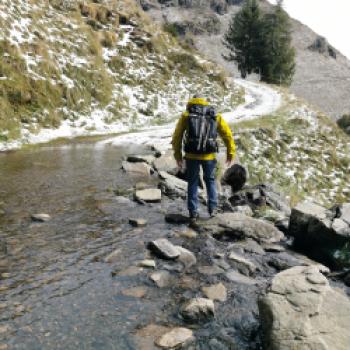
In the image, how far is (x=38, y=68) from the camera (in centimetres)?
2298

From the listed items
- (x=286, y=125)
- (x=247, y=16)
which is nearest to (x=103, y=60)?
(x=286, y=125)

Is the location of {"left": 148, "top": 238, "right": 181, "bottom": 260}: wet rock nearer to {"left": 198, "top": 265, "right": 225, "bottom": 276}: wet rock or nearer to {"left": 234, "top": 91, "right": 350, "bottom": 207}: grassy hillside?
{"left": 198, "top": 265, "right": 225, "bottom": 276}: wet rock

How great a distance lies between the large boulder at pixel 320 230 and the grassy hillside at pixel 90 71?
14.7m

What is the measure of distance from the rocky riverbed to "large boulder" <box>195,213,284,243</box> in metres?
0.02

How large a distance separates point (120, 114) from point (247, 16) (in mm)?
45607

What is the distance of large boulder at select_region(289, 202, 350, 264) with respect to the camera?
689 cm

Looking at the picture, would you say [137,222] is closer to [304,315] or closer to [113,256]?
[113,256]

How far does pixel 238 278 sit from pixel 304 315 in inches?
72.1

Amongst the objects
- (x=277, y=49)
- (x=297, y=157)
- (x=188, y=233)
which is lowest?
(x=297, y=157)

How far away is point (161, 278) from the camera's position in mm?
5500

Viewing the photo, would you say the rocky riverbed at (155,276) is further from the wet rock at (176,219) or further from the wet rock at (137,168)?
the wet rock at (137,168)

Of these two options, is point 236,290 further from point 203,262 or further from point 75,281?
point 75,281

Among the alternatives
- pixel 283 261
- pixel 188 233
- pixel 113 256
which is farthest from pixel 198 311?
pixel 188 233

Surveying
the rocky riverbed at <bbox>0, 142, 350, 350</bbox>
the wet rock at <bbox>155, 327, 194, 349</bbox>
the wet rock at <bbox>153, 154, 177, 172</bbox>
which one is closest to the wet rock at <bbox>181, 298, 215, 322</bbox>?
the rocky riverbed at <bbox>0, 142, 350, 350</bbox>
